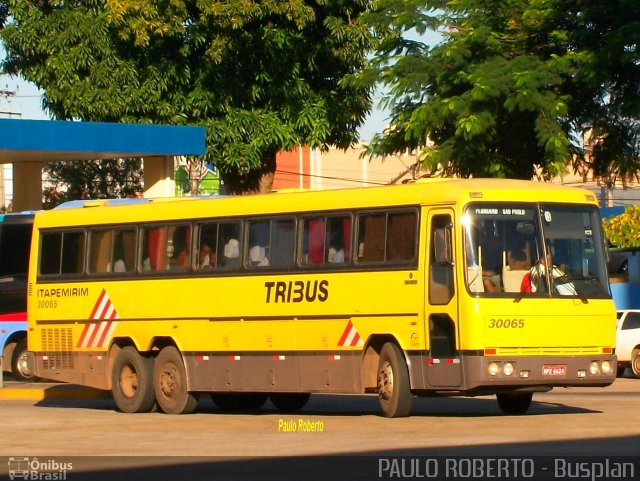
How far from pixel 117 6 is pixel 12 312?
10435 mm

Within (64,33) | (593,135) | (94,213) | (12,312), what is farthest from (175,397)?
(64,33)

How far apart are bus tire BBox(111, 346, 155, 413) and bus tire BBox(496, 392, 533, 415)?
17.1 feet

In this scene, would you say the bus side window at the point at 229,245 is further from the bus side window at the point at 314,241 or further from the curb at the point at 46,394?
the curb at the point at 46,394

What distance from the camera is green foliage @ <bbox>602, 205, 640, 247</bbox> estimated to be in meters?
46.2

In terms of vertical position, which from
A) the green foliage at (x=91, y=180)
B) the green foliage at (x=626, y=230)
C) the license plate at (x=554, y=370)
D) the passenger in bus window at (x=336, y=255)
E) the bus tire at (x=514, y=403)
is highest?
the green foliage at (x=91, y=180)

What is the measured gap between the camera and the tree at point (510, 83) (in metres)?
29.0

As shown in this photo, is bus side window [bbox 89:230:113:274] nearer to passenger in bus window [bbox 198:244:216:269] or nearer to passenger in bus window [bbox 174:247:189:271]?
passenger in bus window [bbox 174:247:189:271]

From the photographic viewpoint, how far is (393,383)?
57.0 ft

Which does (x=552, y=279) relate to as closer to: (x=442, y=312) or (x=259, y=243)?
(x=442, y=312)

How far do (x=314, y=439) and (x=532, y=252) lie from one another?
4103mm

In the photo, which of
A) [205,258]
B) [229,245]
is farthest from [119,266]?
[229,245]

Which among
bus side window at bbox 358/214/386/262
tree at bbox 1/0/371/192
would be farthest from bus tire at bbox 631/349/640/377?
bus side window at bbox 358/214/386/262

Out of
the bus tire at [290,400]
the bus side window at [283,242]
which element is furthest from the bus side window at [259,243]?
the bus tire at [290,400]

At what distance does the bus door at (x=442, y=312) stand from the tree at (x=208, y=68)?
20.6m
